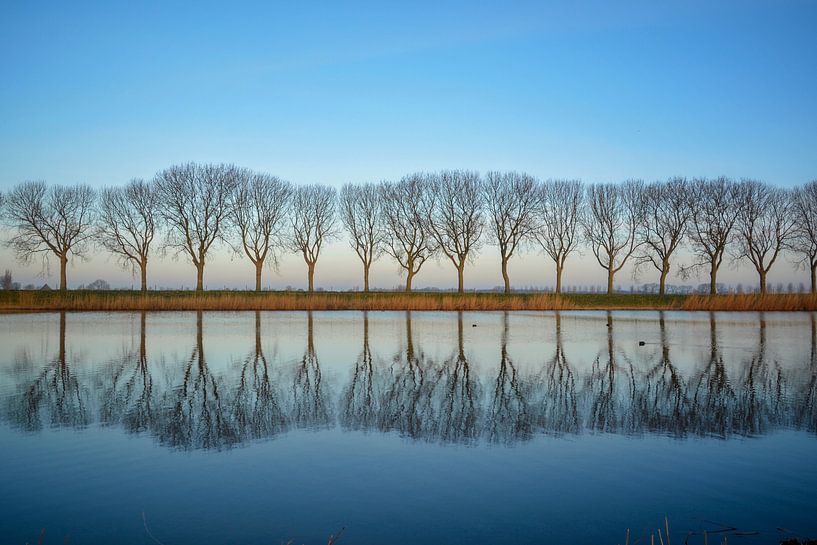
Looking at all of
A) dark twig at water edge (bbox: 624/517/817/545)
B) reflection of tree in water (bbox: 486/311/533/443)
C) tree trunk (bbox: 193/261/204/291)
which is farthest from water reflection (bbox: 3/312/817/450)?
tree trunk (bbox: 193/261/204/291)

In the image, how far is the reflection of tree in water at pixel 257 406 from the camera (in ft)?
26.6

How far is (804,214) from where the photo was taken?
159 ft

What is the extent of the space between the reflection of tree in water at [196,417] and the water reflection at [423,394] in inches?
0.9

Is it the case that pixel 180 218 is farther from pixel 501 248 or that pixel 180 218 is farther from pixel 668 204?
pixel 668 204

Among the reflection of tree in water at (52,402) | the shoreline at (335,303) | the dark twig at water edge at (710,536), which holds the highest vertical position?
the shoreline at (335,303)

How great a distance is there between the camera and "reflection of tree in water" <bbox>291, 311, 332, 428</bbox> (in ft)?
28.5

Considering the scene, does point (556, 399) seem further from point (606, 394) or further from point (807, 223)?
point (807, 223)

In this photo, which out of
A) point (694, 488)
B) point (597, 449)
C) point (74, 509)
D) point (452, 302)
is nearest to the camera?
point (74, 509)

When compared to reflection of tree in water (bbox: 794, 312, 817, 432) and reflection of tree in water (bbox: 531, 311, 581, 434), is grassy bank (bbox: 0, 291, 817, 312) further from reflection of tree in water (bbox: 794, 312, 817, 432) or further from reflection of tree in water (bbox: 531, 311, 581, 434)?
reflection of tree in water (bbox: 794, 312, 817, 432)

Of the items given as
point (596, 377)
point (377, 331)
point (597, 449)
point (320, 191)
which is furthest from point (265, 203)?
point (597, 449)

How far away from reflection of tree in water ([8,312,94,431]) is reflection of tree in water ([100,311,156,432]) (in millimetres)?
298

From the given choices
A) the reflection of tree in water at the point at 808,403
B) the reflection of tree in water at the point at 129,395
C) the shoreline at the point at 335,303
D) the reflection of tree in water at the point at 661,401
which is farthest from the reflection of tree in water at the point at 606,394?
the shoreline at the point at 335,303

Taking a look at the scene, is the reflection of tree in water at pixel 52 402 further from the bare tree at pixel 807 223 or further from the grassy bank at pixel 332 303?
the bare tree at pixel 807 223

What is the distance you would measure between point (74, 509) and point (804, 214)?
182 feet
